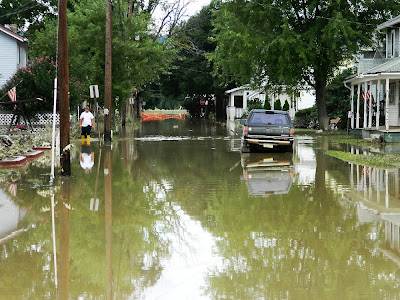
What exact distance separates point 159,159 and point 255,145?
470 cm

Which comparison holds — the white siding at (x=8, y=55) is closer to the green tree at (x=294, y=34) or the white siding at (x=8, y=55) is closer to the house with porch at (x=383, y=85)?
the green tree at (x=294, y=34)

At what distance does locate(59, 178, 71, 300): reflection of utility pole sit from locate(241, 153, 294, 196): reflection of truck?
3.95 meters

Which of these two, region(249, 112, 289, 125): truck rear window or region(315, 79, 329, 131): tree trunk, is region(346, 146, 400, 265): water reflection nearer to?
region(249, 112, 289, 125): truck rear window

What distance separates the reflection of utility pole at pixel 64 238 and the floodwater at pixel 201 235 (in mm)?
16

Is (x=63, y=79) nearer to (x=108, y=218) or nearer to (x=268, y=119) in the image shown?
(x=108, y=218)

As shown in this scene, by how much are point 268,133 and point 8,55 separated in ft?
69.8

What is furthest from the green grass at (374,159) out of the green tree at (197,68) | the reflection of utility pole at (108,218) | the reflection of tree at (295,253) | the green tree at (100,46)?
the green tree at (197,68)

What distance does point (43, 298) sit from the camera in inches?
257

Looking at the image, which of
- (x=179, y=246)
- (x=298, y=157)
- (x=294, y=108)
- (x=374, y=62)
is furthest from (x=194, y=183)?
(x=294, y=108)

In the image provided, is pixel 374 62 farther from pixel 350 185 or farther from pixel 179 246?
pixel 179 246

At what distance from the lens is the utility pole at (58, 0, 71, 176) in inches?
620

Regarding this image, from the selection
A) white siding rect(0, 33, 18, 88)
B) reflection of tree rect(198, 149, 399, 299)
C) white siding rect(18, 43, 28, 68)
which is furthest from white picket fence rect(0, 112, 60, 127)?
reflection of tree rect(198, 149, 399, 299)

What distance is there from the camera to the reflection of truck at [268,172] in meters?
14.4

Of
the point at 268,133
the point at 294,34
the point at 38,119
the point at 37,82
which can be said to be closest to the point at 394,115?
the point at 294,34
